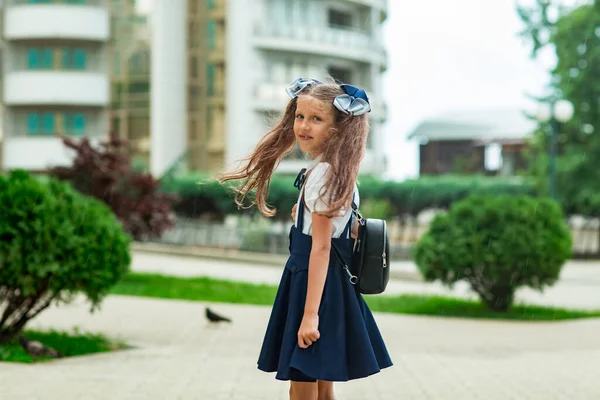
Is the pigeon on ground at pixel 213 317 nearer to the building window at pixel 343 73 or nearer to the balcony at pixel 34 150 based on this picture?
the balcony at pixel 34 150

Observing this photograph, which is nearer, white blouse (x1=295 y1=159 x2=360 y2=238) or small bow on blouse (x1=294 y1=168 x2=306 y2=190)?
white blouse (x1=295 y1=159 x2=360 y2=238)

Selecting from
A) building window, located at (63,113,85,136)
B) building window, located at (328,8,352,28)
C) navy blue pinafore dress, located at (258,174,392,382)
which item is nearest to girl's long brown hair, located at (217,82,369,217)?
navy blue pinafore dress, located at (258,174,392,382)

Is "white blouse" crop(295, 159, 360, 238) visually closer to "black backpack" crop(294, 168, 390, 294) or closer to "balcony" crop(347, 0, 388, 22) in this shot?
"black backpack" crop(294, 168, 390, 294)

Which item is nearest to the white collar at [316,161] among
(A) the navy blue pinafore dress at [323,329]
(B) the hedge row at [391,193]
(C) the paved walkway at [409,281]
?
(A) the navy blue pinafore dress at [323,329]

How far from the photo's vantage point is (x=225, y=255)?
31.0 meters

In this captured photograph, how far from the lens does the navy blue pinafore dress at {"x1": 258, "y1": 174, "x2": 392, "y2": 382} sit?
4.38m

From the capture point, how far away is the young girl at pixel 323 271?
4316mm

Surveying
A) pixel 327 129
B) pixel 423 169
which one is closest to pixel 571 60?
pixel 423 169

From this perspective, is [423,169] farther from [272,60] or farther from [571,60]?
[571,60]

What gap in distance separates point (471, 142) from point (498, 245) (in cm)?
4881

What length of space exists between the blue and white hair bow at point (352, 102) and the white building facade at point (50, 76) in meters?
41.3

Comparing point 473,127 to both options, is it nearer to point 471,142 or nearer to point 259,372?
point 471,142

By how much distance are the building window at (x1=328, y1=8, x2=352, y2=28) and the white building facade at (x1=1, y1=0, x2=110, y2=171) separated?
33.5ft

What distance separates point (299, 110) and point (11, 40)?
43.1 metres
